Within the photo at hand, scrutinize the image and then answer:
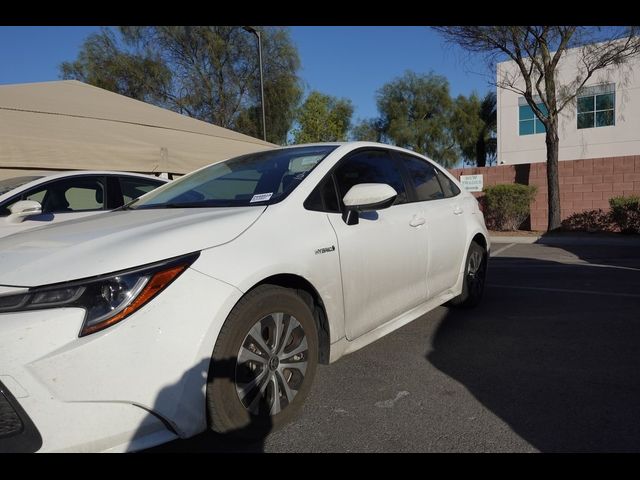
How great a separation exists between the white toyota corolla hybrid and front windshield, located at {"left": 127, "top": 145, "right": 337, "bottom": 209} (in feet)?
0.05

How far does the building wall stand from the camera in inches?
527

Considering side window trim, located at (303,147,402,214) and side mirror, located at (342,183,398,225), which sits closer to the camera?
side mirror, located at (342,183,398,225)

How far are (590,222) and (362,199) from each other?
1341 cm

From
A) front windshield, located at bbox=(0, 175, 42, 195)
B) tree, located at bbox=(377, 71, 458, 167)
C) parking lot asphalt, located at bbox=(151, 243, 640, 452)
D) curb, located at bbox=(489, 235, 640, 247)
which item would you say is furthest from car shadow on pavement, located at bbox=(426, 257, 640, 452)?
tree, located at bbox=(377, 71, 458, 167)

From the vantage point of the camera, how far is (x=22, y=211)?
419 centimetres

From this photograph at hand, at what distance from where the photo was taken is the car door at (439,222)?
12.3 feet

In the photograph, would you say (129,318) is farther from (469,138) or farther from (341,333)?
(469,138)

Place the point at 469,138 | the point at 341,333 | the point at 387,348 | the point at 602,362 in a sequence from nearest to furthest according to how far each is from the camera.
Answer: the point at 341,333 → the point at 602,362 → the point at 387,348 → the point at 469,138

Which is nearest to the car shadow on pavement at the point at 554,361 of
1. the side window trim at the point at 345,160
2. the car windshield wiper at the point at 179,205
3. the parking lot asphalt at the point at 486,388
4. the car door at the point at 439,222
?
the parking lot asphalt at the point at 486,388

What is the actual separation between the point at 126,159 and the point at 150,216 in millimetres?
4448

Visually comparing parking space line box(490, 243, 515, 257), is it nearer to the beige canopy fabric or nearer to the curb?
the curb

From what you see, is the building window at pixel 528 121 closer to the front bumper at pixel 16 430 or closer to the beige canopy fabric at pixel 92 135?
the beige canopy fabric at pixel 92 135
